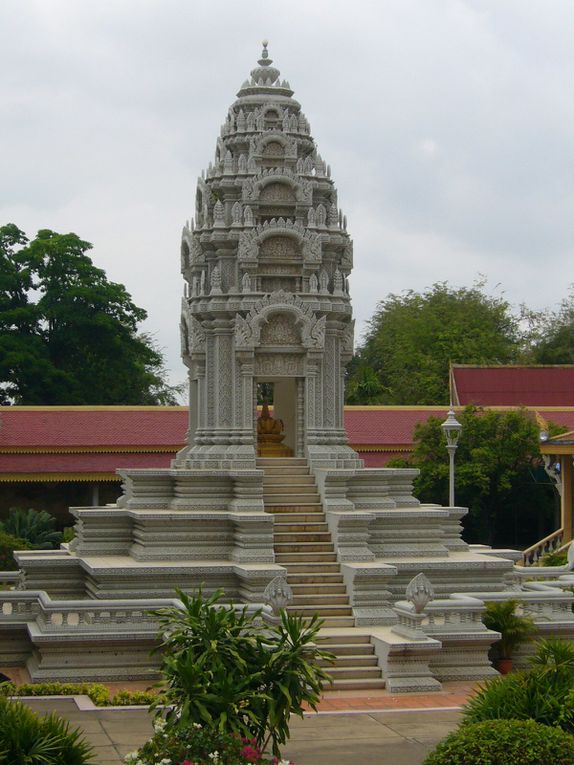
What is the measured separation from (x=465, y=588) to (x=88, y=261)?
29749mm

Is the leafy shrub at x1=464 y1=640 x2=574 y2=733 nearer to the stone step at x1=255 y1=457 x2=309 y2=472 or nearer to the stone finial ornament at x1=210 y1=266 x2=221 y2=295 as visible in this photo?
the stone step at x1=255 y1=457 x2=309 y2=472

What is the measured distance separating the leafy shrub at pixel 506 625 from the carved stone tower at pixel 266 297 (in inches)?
163

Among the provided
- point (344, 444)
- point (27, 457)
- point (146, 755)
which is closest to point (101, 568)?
point (344, 444)

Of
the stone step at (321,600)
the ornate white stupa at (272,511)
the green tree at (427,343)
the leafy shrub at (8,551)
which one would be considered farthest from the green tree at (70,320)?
the stone step at (321,600)

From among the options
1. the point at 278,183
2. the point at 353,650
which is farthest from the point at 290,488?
the point at 278,183

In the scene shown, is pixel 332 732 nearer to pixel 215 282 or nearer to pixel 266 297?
pixel 266 297

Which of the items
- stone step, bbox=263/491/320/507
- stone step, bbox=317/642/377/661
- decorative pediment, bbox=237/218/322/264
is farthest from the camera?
decorative pediment, bbox=237/218/322/264

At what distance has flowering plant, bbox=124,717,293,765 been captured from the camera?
11148 millimetres

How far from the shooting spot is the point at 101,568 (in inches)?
774

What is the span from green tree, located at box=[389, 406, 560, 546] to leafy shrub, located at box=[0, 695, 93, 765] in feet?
78.3

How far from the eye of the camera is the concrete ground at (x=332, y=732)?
14.3 metres

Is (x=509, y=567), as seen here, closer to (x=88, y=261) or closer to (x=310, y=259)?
(x=310, y=259)

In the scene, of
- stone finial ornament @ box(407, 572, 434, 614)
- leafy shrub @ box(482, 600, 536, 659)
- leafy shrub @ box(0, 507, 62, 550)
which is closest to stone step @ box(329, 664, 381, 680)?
stone finial ornament @ box(407, 572, 434, 614)

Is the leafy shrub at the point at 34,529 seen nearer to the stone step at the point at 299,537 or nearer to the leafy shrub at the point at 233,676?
the stone step at the point at 299,537
